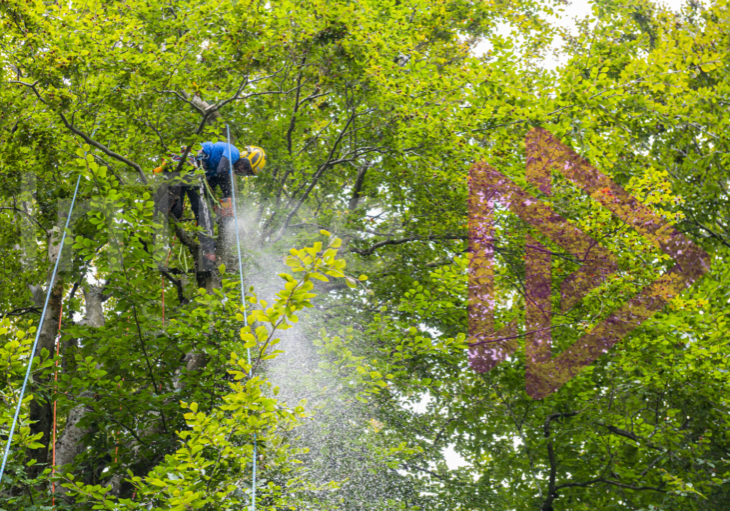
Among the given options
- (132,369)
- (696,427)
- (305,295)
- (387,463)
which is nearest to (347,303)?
(387,463)

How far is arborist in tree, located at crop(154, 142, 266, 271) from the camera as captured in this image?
613cm

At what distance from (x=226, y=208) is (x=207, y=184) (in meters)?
0.74

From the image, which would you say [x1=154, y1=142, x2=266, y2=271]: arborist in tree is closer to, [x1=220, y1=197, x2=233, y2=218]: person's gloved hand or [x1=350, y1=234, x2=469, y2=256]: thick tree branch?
[x1=220, y1=197, x2=233, y2=218]: person's gloved hand

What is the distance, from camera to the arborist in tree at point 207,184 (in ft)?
20.1

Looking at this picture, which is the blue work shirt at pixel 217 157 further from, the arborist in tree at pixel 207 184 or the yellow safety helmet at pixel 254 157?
the yellow safety helmet at pixel 254 157

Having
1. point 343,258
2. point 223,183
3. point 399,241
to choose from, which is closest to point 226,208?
point 223,183

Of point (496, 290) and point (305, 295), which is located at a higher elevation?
point (496, 290)

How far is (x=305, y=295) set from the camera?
2.57m

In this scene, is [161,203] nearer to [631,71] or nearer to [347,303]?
[347,303]

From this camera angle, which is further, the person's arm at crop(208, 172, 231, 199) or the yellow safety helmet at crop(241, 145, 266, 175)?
the yellow safety helmet at crop(241, 145, 266, 175)

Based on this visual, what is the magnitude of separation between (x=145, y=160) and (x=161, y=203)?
921 millimetres

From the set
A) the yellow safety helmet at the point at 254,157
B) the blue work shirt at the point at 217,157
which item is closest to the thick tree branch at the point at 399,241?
the yellow safety helmet at the point at 254,157

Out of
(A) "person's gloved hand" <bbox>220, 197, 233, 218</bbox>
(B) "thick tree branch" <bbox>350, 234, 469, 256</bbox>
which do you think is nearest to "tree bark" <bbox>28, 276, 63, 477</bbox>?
(A) "person's gloved hand" <bbox>220, 197, 233, 218</bbox>

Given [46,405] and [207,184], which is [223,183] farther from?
[46,405]
